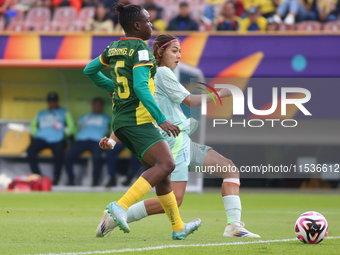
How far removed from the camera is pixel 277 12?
13.8 metres

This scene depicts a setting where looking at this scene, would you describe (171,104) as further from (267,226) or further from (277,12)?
(277,12)

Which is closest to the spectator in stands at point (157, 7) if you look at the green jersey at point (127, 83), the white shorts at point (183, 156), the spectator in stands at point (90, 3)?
the spectator in stands at point (90, 3)

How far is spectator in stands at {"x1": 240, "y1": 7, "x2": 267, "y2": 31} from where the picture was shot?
13.4 m

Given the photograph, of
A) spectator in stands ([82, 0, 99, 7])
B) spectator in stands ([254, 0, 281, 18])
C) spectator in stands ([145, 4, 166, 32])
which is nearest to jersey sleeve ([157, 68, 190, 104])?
spectator in stands ([145, 4, 166, 32])

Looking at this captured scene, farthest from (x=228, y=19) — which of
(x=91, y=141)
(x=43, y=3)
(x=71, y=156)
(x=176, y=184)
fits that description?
(x=176, y=184)

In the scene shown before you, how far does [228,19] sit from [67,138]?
4.79 meters

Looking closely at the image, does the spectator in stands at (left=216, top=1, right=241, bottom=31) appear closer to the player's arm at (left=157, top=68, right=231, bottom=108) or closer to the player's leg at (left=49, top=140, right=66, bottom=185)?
the player's leg at (left=49, top=140, right=66, bottom=185)

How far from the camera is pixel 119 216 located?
3.90 m

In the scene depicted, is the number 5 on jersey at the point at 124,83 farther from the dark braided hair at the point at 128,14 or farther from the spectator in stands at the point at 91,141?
A: the spectator in stands at the point at 91,141

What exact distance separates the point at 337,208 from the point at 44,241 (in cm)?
572

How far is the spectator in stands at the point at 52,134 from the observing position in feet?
41.9

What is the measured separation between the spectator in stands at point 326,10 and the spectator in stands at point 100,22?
5.09 metres

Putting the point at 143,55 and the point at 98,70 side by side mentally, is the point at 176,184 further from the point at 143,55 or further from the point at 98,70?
the point at 143,55

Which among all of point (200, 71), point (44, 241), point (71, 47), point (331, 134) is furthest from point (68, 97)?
point (44, 241)
